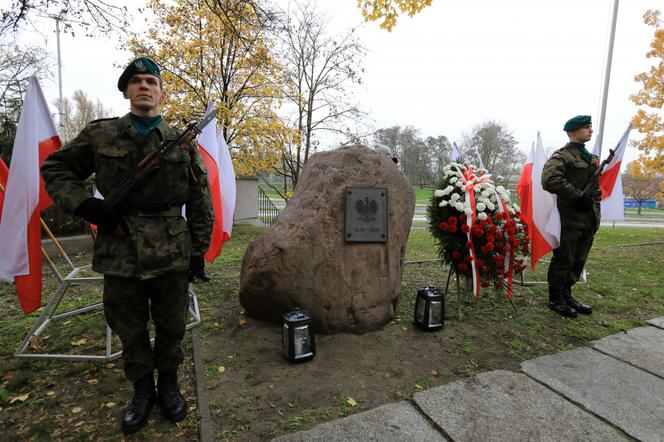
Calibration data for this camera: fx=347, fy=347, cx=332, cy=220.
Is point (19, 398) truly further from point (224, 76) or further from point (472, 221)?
point (224, 76)

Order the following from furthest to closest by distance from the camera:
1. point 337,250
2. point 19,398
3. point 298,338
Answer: point 337,250
point 298,338
point 19,398

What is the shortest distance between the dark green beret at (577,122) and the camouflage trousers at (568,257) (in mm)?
1125

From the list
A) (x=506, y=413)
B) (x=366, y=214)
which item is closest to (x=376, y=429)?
(x=506, y=413)

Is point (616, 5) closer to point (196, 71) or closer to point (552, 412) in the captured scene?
point (196, 71)

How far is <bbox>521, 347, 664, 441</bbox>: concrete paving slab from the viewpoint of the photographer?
2.15m

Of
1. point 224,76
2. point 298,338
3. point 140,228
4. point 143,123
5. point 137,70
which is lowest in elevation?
point 298,338

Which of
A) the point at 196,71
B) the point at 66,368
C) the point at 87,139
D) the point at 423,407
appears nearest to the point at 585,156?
the point at 423,407

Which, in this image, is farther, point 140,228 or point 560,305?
point 560,305

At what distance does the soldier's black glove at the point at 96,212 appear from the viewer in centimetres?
181

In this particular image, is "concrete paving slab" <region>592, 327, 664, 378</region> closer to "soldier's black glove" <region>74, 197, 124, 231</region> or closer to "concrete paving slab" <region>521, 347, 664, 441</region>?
"concrete paving slab" <region>521, 347, 664, 441</region>

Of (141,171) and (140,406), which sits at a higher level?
(141,171)

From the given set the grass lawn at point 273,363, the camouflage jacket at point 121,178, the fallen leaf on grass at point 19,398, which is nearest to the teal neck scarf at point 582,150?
the grass lawn at point 273,363

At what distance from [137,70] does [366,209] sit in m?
2.03

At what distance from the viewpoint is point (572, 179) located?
12.6 feet
